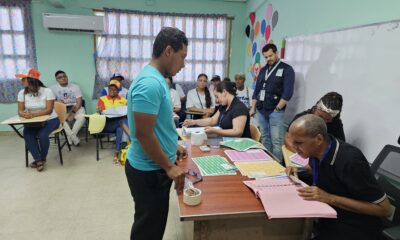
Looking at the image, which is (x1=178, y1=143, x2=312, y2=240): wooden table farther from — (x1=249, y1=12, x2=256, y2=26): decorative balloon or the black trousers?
(x1=249, y1=12, x2=256, y2=26): decorative balloon

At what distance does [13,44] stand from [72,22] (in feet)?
3.90

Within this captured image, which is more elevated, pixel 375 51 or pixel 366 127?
pixel 375 51

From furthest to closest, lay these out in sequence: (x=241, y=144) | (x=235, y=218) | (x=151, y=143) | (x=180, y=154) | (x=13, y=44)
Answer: (x=13, y=44), (x=241, y=144), (x=180, y=154), (x=235, y=218), (x=151, y=143)

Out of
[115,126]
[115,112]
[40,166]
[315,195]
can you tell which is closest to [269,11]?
[115,112]

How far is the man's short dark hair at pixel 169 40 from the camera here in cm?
113

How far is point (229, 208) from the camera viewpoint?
3.76 ft

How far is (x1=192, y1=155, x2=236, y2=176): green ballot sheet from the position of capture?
4.97 feet

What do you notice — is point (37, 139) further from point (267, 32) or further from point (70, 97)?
point (267, 32)

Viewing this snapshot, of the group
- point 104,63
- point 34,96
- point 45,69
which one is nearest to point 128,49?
point 104,63

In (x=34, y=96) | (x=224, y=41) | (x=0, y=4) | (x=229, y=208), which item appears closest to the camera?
(x=229, y=208)

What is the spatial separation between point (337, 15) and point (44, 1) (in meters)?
4.92

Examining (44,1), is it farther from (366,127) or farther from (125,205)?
(366,127)

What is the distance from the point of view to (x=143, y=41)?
5.08 m

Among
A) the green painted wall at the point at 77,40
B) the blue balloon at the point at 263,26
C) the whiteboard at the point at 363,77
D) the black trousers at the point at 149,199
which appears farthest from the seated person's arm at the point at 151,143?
the green painted wall at the point at 77,40
